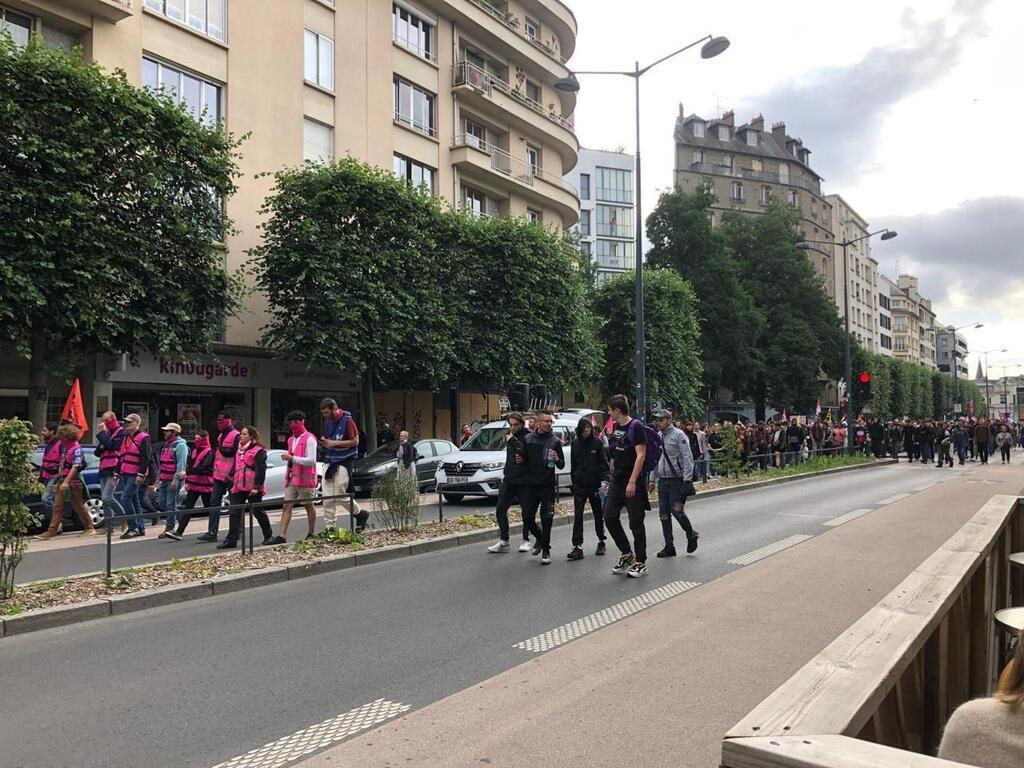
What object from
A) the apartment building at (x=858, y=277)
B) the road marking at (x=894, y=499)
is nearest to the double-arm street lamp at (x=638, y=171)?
the road marking at (x=894, y=499)

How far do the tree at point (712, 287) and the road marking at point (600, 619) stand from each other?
39.6 m

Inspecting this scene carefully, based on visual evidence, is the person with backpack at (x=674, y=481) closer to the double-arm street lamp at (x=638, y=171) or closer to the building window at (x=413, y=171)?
the double-arm street lamp at (x=638, y=171)

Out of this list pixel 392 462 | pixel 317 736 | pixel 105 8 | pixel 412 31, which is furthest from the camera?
pixel 412 31

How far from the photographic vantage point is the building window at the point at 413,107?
29312 millimetres

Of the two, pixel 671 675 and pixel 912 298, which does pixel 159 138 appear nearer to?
pixel 671 675

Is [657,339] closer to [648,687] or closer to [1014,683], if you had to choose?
[648,687]

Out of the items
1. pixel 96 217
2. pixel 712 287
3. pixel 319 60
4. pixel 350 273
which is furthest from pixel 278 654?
pixel 712 287

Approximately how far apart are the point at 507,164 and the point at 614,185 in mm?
33068

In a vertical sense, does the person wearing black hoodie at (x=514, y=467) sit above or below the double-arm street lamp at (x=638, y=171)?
below

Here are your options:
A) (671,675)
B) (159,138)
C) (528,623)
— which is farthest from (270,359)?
(671,675)

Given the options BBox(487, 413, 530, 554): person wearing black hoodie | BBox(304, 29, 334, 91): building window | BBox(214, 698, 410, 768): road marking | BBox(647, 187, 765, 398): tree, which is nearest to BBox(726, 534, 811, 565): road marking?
BBox(487, 413, 530, 554): person wearing black hoodie

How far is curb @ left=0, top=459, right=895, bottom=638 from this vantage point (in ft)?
22.2

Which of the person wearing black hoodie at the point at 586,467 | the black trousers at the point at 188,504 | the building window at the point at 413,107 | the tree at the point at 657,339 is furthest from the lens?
the tree at the point at 657,339

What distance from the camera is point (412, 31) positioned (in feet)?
99.0
